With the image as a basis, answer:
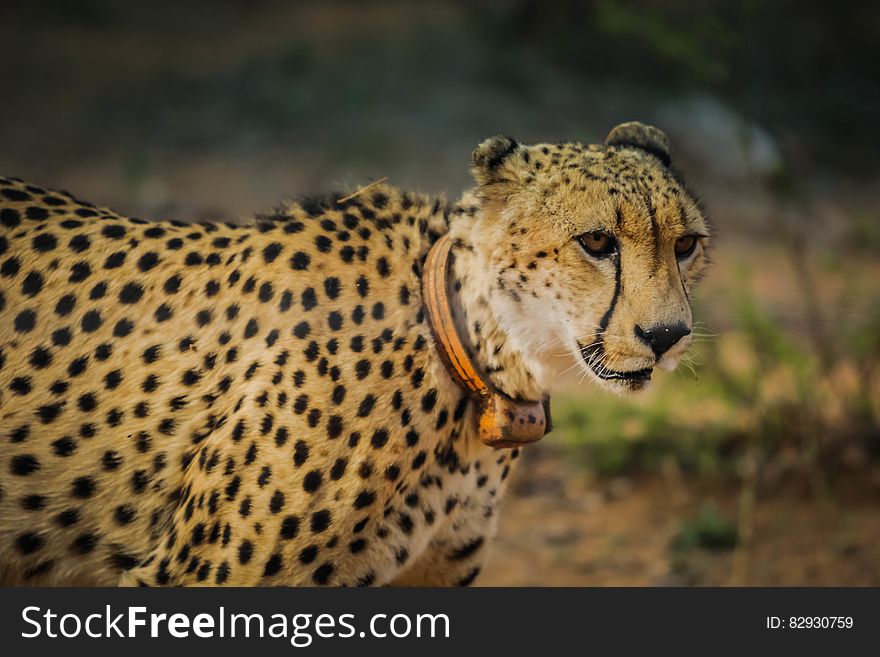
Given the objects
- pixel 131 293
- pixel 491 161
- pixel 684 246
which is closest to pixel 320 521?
pixel 131 293

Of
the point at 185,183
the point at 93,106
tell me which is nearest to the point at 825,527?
the point at 185,183

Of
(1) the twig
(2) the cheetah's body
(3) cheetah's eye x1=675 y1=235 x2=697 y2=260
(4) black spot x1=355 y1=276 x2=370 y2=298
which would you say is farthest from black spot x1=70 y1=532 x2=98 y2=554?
(3) cheetah's eye x1=675 y1=235 x2=697 y2=260

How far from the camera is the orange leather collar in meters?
2.10

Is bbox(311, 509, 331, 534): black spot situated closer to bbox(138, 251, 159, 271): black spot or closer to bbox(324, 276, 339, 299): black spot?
bbox(324, 276, 339, 299): black spot

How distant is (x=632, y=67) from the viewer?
1075 centimetres

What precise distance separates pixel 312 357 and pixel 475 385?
33 centimetres

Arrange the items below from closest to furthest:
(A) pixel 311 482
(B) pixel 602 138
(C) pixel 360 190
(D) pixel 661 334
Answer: (D) pixel 661 334 < (A) pixel 311 482 < (C) pixel 360 190 < (B) pixel 602 138

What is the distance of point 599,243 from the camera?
6.48 ft

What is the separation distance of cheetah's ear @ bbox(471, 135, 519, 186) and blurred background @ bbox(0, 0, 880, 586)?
0.43 metres

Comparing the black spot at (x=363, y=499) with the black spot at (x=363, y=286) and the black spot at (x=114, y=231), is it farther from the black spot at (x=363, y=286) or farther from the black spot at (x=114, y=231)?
the black spot at (x=114, y=231)

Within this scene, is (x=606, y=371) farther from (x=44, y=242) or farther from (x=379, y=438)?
(x=44, y=242)

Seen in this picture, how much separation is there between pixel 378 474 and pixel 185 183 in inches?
291

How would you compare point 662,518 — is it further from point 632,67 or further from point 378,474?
point 632,67

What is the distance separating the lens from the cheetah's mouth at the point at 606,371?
1965 millimetres
